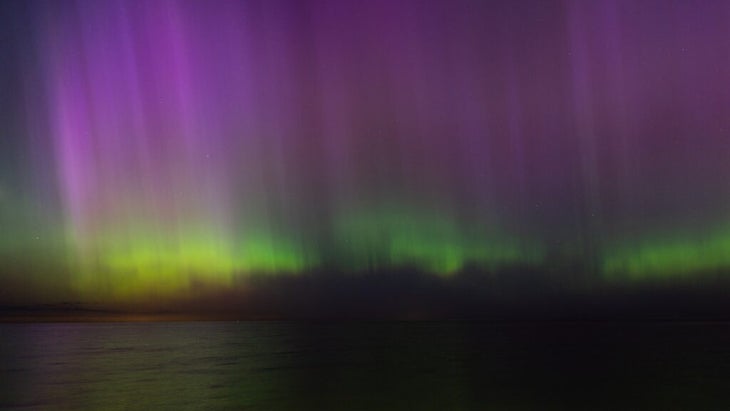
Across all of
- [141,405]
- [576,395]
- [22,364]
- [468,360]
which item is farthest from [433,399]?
[22,364]

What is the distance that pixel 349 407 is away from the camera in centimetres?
2350

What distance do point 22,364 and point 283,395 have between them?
3417 cm

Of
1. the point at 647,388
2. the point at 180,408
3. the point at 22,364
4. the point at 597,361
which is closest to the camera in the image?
the point at 180,408

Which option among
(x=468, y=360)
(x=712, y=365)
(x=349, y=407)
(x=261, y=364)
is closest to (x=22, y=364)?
(x=261, y=364)

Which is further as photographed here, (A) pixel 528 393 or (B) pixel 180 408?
(A) pixel 528 393

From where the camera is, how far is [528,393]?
27469 millimetres

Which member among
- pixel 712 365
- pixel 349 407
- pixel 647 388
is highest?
pixel 349 407

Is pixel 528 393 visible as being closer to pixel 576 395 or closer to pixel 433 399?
pixel 576 395

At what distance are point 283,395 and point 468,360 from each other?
74.3 ft

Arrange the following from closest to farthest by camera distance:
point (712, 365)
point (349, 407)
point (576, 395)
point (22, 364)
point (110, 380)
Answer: point (349, 407)
point (576, 395)
point (110, 380)
point (712, 365)
point (22, 364)

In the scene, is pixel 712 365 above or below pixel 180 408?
below

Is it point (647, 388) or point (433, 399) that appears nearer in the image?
point (433, 399)

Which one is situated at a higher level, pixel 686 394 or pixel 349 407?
pixel 349 407

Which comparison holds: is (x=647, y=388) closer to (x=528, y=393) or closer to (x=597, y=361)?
(x=528, y=393)
